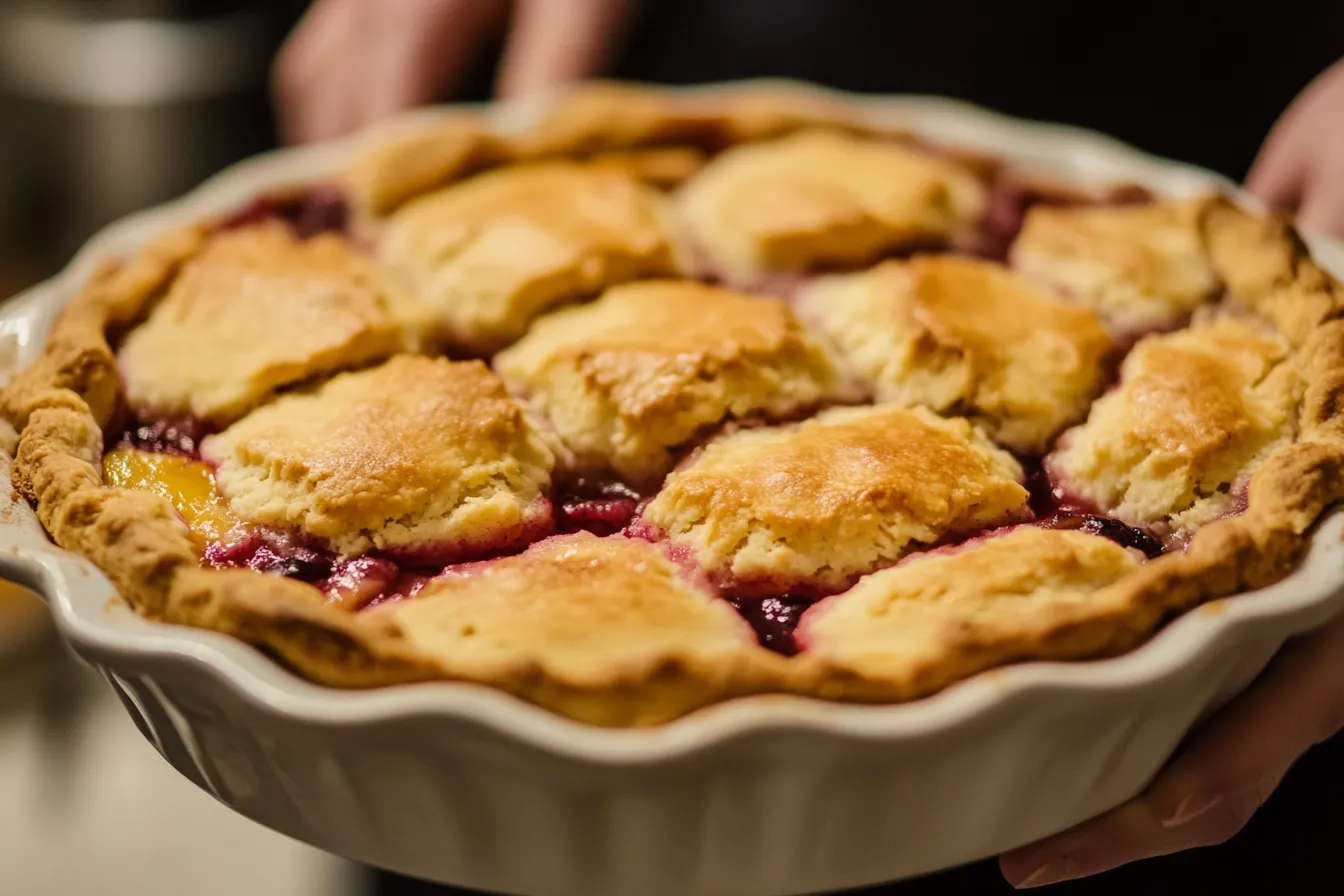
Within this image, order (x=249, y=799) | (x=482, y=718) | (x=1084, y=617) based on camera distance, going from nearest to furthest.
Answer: (x=482, y=718), (x=1084, y=617), (x=249, y=799)

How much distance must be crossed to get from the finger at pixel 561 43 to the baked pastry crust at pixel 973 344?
1103mm

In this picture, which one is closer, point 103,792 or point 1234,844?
point 1234,844

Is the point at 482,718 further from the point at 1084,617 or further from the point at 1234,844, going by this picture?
the point at 1234,844

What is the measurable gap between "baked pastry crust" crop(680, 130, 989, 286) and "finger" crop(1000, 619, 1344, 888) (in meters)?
0.81

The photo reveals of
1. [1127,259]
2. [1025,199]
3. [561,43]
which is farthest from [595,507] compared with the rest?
[561,43]

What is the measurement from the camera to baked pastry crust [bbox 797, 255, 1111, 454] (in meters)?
1.50

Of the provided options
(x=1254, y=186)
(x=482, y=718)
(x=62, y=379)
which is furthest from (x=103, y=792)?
(x=1254, y=186)

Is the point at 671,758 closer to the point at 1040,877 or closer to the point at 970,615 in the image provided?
the point at 970,615

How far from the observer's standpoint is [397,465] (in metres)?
1.34

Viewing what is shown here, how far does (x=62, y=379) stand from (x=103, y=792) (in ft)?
3.96

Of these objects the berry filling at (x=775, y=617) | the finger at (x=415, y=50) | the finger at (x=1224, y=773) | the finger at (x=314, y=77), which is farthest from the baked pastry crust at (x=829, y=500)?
the finger at (x=314, y=77)

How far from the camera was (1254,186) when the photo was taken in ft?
6.79

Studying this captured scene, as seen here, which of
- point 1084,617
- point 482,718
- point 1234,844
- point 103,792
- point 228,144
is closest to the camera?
point 482,718

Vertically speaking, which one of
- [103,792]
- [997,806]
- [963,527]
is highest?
[963,527]
